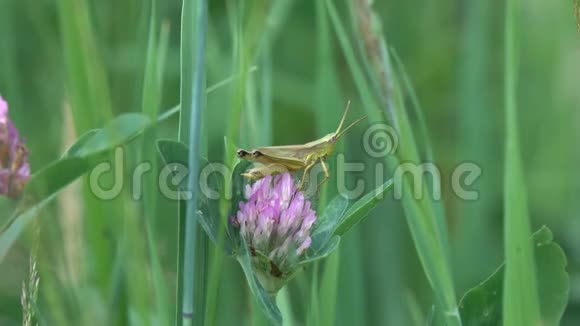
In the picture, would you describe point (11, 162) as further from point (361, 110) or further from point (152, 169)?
point (361, 110)

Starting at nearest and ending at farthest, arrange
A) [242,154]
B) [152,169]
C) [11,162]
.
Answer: [11,162] → [242,154] → [152,169]

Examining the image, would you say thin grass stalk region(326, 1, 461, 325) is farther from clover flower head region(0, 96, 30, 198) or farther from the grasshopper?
clover flower head region(0, 96, 30, 198)

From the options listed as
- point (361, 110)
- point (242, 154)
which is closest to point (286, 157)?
point (242, 154)

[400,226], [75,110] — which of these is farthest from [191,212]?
[400,226]

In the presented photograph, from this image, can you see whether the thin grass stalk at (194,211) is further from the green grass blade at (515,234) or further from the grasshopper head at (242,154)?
the green grass blade at (515,234)

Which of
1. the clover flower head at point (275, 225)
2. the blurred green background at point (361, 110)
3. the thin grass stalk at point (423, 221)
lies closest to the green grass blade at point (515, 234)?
the thin grass stalk at point (423, 221)

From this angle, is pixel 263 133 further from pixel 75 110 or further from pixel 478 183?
pixel 478 183

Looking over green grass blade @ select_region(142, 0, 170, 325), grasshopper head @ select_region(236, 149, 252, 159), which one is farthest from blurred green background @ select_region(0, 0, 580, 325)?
grasshopper head @ select_region(236, 149, 252, 159)
